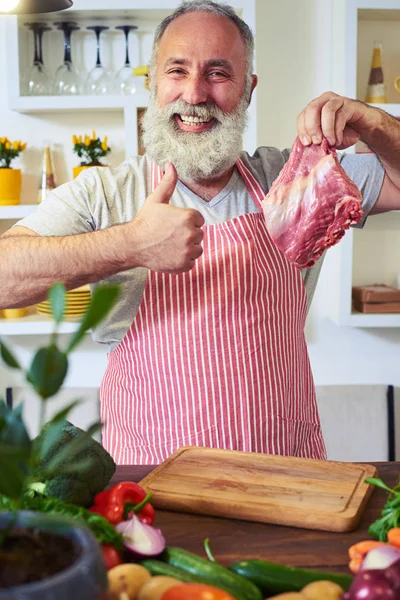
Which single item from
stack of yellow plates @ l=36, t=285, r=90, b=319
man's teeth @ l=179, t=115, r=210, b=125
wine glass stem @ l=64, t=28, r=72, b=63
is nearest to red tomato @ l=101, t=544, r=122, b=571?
man's teeth @ l=179, t=115, r=210, b=125

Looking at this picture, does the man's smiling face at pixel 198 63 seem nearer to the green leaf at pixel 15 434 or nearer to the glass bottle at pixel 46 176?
the glass bottle at pixel 46 176

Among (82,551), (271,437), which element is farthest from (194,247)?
(82,551)

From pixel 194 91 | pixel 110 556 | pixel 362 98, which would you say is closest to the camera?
pixel 110 556

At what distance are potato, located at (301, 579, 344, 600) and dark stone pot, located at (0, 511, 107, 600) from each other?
0.92 ft

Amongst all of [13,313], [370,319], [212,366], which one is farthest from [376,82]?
[13,313]

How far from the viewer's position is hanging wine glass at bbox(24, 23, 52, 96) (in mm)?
2785

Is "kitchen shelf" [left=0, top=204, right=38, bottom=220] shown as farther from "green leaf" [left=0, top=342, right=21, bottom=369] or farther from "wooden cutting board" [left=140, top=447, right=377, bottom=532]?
"green leaf" [left=0, top=342, right=21, bottom=369]

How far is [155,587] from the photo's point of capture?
0.81 m

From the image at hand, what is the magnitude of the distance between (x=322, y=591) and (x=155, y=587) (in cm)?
18

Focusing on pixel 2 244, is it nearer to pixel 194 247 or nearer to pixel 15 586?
pixel 194 247

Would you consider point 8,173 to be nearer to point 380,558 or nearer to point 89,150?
point 89,150

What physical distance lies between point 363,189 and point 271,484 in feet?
3.31

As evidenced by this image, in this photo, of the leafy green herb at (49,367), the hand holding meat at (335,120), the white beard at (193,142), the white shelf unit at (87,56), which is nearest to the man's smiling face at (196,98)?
the white beard at (193,142)

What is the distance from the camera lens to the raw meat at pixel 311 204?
1505 millimetres
